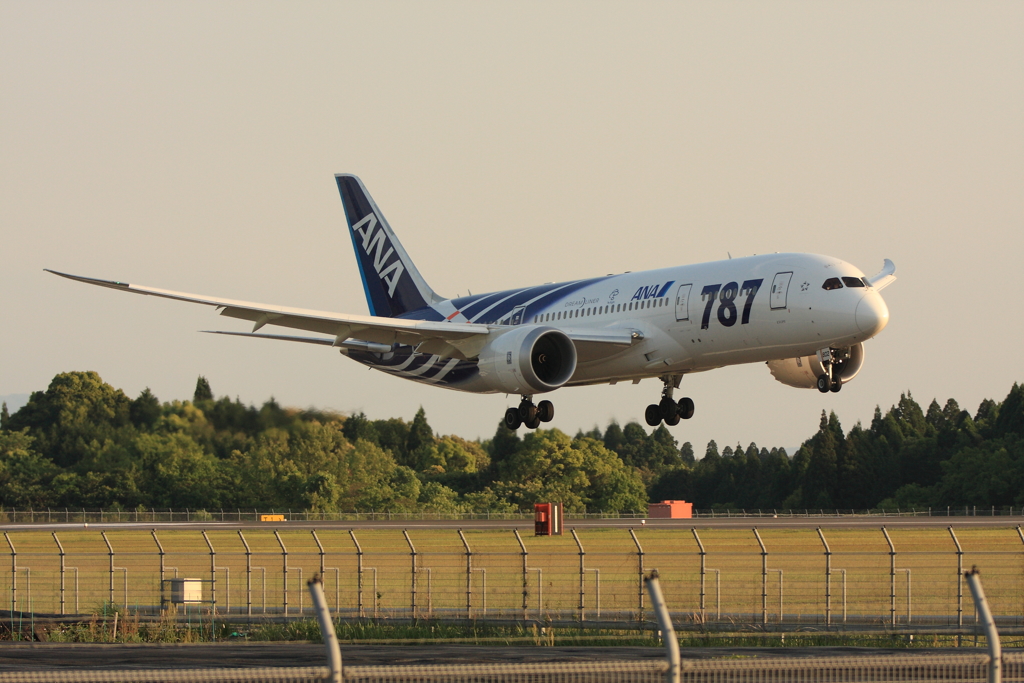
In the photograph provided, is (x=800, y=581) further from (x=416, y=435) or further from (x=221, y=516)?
(x=416, y=435)

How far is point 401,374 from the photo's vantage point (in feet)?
166

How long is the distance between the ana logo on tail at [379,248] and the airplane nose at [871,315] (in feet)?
75.2

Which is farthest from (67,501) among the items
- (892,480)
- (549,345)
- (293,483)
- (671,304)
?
(892,480)

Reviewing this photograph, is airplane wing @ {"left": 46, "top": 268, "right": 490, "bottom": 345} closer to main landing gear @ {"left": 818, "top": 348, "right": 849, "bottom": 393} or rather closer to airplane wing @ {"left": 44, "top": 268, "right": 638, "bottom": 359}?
airplane wing @ {"left": 44, "top": 268, "right": 638, "bottom": 359}

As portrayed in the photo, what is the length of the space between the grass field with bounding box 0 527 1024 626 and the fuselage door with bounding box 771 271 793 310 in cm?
673

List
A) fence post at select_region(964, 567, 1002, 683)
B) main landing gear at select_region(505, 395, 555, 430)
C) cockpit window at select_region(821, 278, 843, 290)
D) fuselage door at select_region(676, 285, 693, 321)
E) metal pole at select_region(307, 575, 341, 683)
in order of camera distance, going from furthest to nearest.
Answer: main landing gear at select_region(505, 395, 555, 430) < fuselage door at select_region(676, 285, 693, 321) < cockpit window at select_region(821, 278, 843, 290) < fence post at select_region(964, 567, 1002, 683) < metal pole at select_region(307, 575, 341, 683)

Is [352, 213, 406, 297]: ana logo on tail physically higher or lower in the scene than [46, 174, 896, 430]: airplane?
higher

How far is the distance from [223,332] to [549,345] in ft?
34.3

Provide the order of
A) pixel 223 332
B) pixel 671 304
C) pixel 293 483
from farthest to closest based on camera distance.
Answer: pixel 293 483 < pixel 223 332 < pixel 671 304

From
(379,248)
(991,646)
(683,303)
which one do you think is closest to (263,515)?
(379,248)

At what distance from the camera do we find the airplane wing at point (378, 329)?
3966 centimetres

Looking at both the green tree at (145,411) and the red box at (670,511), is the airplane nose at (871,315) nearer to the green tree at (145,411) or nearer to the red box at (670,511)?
the green tree at (145,411)

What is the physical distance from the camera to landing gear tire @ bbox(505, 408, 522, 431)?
1742 inches

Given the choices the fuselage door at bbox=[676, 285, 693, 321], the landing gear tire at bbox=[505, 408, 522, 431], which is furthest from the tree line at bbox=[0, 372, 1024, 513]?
the fuselage door at bbox=[676, 285, 693, 321]
